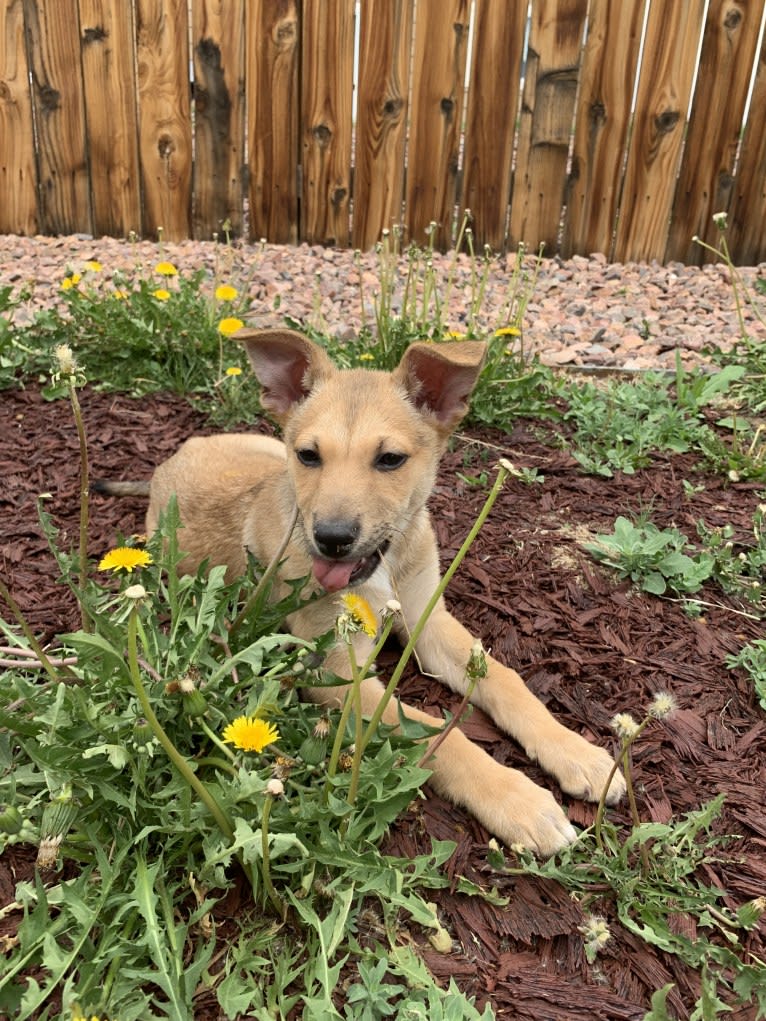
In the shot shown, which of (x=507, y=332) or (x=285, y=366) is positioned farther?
(x=507, y=332)

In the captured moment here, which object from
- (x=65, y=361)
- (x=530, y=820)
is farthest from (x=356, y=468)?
(x=530, y=820)

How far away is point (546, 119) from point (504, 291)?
1.70m

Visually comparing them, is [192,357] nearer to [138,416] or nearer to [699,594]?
[138,416]

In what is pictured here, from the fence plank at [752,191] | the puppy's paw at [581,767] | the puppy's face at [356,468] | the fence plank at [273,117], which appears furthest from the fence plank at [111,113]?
the puppy's paw at [581,767]

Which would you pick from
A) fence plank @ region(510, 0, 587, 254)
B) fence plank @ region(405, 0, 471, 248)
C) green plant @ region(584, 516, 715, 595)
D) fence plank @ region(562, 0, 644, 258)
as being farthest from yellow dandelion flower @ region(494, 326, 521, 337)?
fence plank @ region(562, 0, 644, 258)

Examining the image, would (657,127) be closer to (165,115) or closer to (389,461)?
(165,115)

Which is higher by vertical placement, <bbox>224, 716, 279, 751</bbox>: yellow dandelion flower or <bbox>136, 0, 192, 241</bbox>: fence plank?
<bbox>136, 0, 192, 241</bbox>: fence plank

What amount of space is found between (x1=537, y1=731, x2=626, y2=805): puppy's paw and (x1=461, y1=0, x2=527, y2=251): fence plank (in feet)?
20.4

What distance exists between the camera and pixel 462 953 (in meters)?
2.39

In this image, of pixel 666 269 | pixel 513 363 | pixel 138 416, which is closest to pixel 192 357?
pixel 138 416

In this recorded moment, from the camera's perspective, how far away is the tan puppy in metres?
2.88

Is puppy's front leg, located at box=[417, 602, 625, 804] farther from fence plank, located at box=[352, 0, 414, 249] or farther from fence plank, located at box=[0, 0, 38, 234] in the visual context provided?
fence plank, located at box=[0, 0, 38, 234]

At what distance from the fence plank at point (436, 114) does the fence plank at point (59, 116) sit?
3.19m

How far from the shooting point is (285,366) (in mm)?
3596
